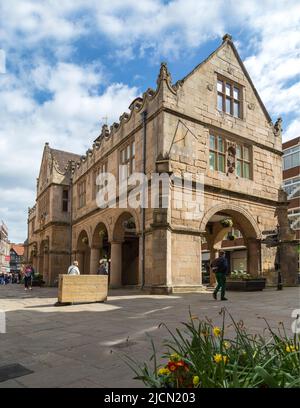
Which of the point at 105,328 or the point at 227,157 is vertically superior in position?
the point at 227,157

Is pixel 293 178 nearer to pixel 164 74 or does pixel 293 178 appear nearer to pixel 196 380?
pixel 164 74

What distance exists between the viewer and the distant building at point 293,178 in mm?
40000

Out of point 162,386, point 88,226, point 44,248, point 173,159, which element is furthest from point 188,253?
point 44,248

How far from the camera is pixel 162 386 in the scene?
8.54ft

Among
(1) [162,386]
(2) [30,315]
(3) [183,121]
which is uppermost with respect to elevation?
(3) [183,121]

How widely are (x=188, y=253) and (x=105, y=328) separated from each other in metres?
8.36

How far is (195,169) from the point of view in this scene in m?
16.1

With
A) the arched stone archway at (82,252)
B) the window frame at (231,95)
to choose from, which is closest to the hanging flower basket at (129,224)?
the arched stone archway at (82,252)

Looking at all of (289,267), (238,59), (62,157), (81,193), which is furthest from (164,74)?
(62,157)

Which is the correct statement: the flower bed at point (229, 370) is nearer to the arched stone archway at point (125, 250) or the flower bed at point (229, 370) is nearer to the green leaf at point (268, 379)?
the green leaf at point (268, 379)

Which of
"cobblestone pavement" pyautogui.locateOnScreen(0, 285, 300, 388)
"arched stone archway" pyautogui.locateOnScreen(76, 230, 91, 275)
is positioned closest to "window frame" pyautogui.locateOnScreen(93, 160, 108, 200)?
"arched stone archway" pyautogui.locateOnScreen(76, 230, 91, 275)

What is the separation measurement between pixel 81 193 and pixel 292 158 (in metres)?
25.6

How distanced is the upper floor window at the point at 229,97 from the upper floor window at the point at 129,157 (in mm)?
4539
